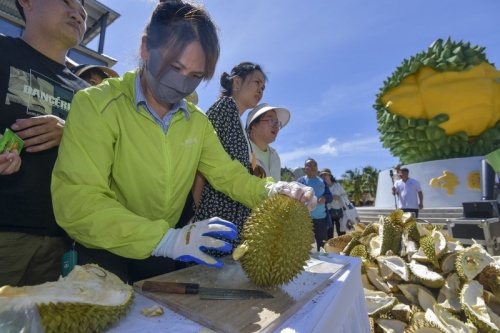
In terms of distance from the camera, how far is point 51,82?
195cm

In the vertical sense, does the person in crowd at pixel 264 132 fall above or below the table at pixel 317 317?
above

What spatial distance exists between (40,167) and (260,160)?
6.93 ft

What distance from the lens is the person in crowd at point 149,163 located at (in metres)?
1.26

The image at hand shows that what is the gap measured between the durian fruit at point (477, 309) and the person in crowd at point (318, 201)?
13.3 feet

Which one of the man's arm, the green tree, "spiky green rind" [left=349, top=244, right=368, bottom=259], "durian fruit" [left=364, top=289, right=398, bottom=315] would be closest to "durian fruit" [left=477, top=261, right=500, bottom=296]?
"durian fruit" [left=364, top=289, right=398, bottom=315]

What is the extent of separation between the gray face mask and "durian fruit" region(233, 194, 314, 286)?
859mm

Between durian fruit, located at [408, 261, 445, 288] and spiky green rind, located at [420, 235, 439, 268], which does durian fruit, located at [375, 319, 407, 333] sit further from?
spiky green rind, located at [420, 235, 439, 268]

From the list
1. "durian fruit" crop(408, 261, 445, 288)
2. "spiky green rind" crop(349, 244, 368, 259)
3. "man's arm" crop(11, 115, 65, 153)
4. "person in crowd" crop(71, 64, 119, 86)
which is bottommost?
"durian fruit" crop(408, 261, 445, 288)

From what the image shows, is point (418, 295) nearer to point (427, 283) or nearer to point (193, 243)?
point (427, 283)

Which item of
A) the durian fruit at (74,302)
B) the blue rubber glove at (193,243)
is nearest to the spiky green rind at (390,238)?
the blue rubber glove at (193,243)

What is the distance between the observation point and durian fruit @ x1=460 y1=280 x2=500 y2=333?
6.44ft

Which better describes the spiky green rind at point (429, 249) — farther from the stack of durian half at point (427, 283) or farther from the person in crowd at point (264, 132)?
the person in crowd at point (264, 132)

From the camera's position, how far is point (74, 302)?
85 centimetres

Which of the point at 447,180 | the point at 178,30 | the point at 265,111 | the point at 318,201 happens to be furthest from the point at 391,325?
the point at 447,180
